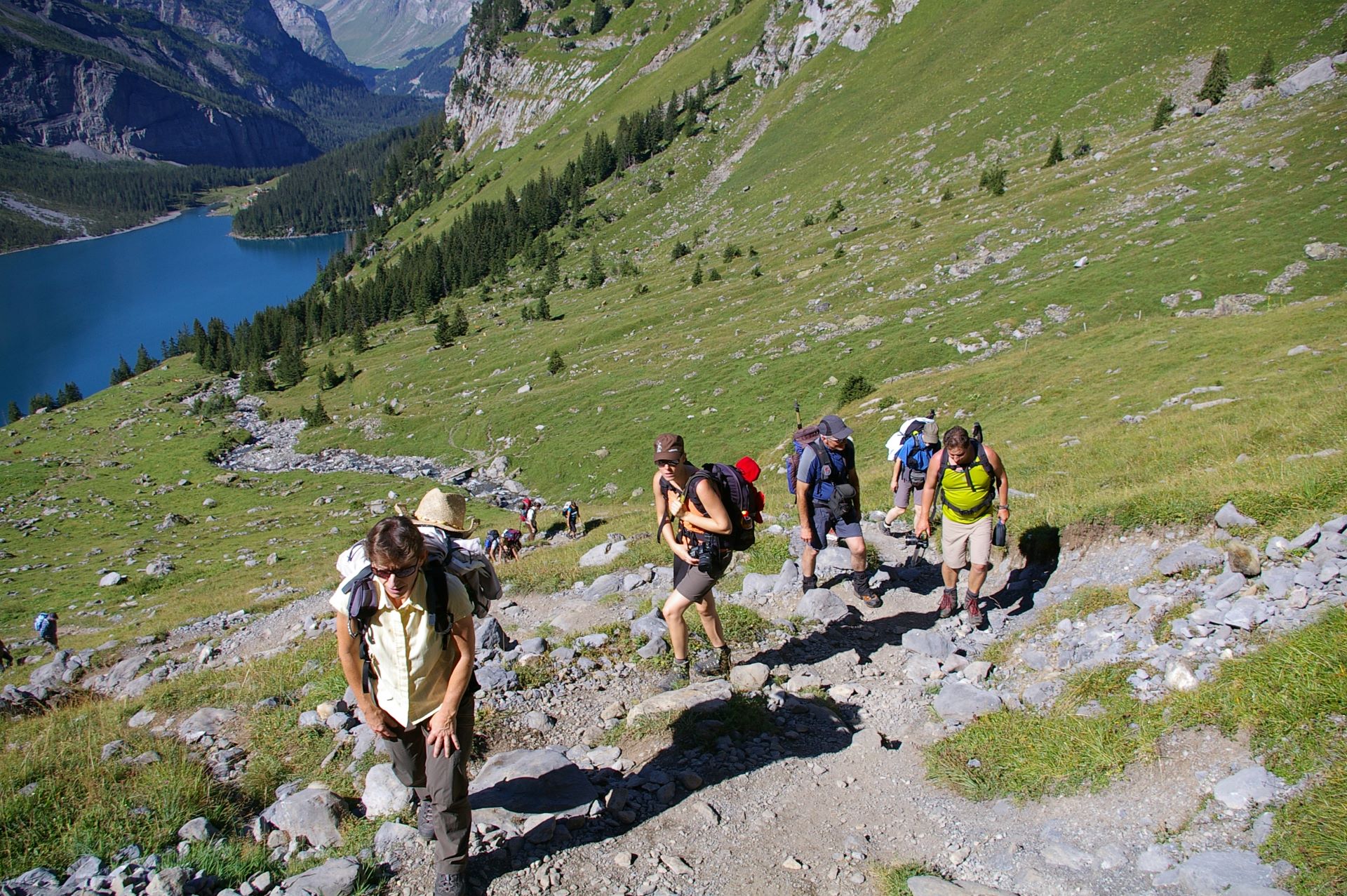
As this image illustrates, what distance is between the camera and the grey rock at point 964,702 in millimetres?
6863

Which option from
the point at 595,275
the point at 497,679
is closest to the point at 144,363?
the point at 595,275

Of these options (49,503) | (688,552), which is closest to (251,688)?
(688,552)

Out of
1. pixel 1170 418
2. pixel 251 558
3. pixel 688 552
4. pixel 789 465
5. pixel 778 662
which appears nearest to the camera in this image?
pixel 688 552

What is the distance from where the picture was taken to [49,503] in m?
52.5

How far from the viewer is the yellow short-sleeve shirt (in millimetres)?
4770

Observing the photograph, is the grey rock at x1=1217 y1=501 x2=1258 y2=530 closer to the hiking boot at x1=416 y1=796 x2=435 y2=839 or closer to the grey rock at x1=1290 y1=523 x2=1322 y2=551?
the grey rock at x1=1290 y1=523 x2=1322 y2=551

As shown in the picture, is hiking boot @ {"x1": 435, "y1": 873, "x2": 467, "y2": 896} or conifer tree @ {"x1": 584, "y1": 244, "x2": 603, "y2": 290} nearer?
hiking boot @ {"x1": 435, "y1": 873, "x2": 467, "y2": 896}

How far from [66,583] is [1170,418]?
4613cm

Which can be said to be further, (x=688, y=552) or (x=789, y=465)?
(x=789, y=465)

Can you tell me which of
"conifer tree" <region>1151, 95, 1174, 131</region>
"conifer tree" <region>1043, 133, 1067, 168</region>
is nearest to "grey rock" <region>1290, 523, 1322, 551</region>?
"conifer tree" <region>1043, 133, 1067, 168</region>

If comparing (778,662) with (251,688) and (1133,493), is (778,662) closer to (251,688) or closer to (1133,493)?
(1133,493)

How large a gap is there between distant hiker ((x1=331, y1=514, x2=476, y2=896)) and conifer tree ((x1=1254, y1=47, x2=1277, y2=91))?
212 ft

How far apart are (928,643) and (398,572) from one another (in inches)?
252

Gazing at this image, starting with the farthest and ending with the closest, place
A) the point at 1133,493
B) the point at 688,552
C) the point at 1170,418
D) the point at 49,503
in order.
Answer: the point at 49,503 < the point at 1170,418 < the point at 1133,493 < the point at 688,552
